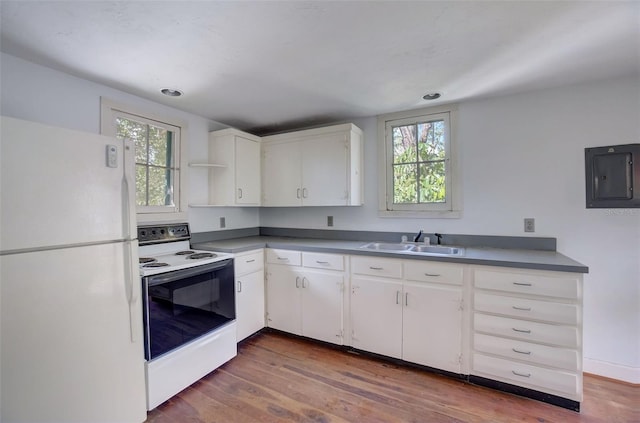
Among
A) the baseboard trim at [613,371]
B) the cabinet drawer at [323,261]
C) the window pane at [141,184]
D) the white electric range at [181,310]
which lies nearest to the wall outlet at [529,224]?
the baseboard trim at [613,371]

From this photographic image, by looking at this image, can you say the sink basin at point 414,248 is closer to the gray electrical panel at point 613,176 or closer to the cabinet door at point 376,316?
the cabinet door at point 376,316

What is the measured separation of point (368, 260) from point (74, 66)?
2.46 metres

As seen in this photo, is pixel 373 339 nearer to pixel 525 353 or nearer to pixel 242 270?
pixel 525 353

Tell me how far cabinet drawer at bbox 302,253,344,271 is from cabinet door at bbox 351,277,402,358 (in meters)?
0.19

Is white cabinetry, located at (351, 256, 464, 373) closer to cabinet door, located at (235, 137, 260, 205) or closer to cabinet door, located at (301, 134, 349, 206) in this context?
cabinet door, located at (301, 134, 349, 206)

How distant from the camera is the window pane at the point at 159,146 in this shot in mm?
2480

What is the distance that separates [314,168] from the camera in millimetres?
2885

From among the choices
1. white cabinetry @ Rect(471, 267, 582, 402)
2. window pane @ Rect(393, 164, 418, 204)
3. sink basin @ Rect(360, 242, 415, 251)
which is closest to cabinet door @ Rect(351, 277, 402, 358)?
sink basin @ Rect(360, 242, 415, 251)

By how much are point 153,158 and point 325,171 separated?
1567mm

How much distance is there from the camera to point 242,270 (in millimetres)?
2537

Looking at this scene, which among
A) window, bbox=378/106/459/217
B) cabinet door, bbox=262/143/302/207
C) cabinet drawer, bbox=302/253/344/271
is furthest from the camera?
cabinet door, bbox=262/143/302/207

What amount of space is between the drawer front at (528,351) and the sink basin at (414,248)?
2.09 feet

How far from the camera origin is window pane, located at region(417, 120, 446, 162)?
2629 mm

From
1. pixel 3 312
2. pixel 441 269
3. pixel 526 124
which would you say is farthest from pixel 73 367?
pixel 526 124
